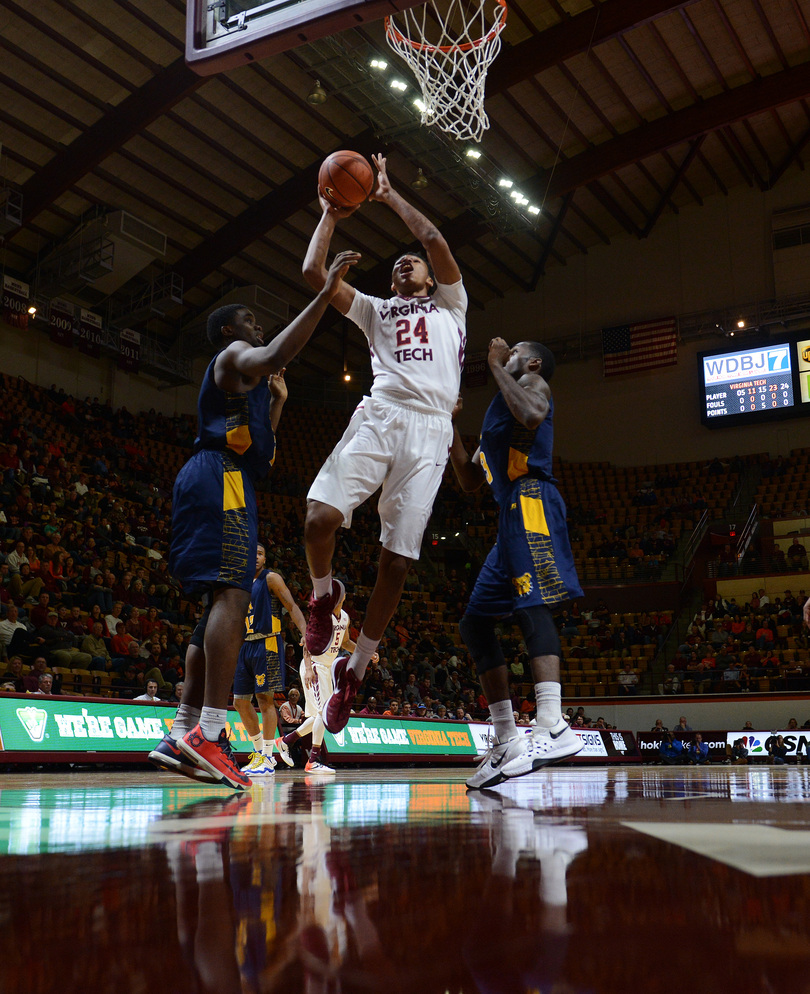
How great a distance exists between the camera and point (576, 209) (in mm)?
23500

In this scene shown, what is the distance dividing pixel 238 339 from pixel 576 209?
843 inches

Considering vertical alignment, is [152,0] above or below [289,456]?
above

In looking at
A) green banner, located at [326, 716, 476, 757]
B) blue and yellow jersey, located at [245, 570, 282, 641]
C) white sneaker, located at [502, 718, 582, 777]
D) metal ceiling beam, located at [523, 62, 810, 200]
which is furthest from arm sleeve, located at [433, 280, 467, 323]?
metal ceiling beam, located at [523, 62, 810, 200]

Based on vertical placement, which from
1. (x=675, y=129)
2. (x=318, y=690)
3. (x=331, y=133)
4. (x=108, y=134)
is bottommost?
(x=318, y=690)

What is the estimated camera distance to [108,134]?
1616 cm

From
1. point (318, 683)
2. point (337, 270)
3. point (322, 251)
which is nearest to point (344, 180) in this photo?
point (322, 251)

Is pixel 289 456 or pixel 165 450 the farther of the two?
pixel 289 456

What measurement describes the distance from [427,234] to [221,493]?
1.48 m

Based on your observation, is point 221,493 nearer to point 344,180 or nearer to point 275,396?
point 275,396

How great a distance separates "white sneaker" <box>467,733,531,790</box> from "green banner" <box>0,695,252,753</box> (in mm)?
4805

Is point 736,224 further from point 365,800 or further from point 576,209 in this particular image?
point 365,800

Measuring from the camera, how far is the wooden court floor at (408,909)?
608 millimetres

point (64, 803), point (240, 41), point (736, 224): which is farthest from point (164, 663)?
point (736, 224)

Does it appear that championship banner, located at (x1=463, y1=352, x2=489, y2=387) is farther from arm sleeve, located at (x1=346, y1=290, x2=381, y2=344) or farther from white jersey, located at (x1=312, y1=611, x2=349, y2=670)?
arm sleeve, located at (x1=346, y1=290, x2=381, y2=344)
